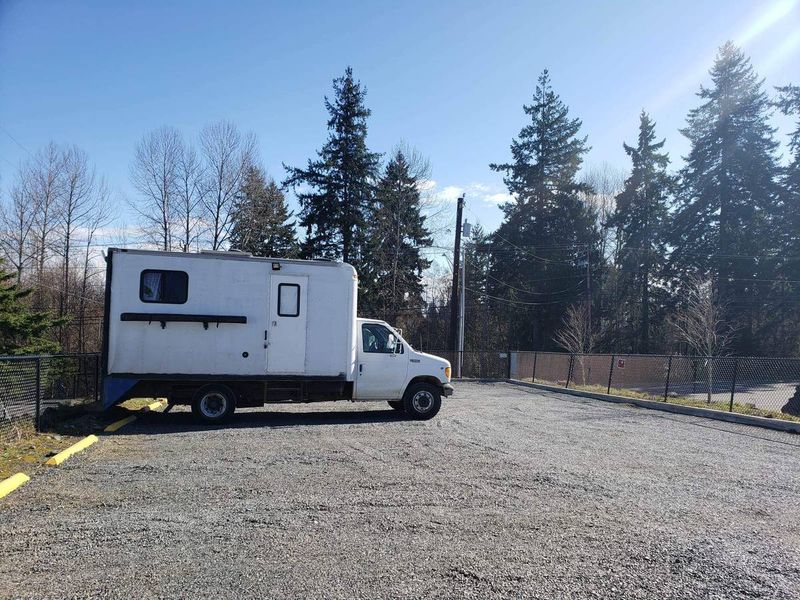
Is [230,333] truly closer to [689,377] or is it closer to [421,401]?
[421,401]

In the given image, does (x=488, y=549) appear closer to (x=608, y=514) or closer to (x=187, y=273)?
(x=608, y=514)

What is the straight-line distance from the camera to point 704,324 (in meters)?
26.4

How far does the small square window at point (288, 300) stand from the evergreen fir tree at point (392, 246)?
25.5m

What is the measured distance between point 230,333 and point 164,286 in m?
1.51

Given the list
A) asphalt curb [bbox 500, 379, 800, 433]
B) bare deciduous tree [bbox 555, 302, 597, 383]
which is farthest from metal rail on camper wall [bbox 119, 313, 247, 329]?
bare deciduous tree [bbox 555, 302, 597, 383]

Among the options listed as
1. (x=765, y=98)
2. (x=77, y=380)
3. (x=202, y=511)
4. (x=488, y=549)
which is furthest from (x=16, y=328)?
(x=765, y=98)

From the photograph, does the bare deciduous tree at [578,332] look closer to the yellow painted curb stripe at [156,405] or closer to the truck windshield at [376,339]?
the truck windshield at [376,339]

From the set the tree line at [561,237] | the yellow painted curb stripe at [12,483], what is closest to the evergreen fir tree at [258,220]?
the tree line at [561,237]

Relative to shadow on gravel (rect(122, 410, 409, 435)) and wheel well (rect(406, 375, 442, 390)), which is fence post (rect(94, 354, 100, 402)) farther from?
wheel well (rect(406, 375, 442, 390))

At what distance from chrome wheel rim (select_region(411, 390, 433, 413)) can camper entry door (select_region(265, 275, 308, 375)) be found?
2550mm

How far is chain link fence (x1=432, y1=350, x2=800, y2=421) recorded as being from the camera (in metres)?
15.3

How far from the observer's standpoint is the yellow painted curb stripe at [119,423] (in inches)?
402

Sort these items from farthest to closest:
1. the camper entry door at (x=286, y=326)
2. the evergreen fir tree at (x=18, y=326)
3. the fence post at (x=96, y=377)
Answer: the evergreen fir tree at (x=18, y=326)
the fence post at (x=96, y=377)
the camper entry door at (x=286, y=326)

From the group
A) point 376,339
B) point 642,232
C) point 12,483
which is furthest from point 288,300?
point 642,232
